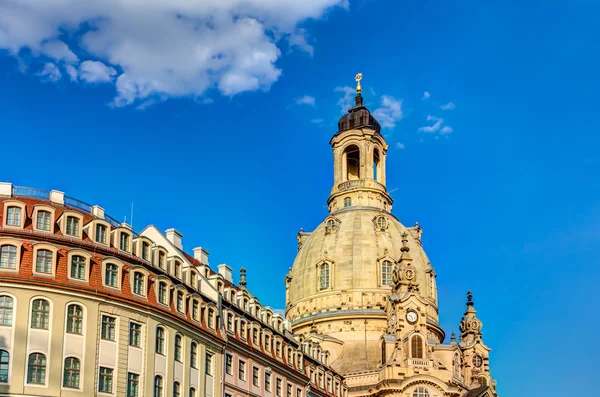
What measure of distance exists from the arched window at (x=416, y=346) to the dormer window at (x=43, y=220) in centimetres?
7240

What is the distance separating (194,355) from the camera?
67250 millimetres

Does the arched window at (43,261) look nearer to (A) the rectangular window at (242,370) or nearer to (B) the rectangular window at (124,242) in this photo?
(B) the rectangular window at (124,242)

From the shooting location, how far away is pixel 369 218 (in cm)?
14400

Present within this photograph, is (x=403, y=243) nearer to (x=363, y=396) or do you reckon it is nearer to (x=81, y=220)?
(x=363, y=396)

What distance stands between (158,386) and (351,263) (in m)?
77.8

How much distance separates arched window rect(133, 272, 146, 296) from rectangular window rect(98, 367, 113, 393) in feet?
19.8

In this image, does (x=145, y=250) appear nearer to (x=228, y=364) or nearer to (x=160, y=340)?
(x=160, y=340)

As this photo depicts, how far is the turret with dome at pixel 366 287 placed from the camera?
4894 inches

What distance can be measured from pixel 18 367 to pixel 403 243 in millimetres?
87183

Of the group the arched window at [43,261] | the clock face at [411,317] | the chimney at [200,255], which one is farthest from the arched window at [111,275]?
the clock face at [411,317]

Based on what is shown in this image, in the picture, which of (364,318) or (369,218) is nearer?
(364,318)

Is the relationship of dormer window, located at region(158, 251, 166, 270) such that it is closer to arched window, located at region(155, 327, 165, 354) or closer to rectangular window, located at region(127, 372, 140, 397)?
arched window, located at region(155, 327, 165, 354)

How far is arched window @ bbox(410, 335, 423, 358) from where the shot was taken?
403 ft

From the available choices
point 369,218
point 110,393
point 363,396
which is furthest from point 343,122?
point 110,393
